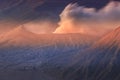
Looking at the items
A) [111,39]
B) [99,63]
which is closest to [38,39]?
[111,39]

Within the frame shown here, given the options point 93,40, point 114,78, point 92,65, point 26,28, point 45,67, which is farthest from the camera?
point 26,28

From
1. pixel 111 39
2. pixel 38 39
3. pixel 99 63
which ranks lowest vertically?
pixel 99 63

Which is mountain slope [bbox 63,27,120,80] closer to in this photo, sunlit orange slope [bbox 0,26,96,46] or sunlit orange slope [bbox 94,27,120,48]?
sunlit orange slope [bbox 94,27,120,48]

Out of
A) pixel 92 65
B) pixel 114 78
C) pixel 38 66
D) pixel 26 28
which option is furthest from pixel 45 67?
pixel 26 28

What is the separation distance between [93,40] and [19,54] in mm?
15056

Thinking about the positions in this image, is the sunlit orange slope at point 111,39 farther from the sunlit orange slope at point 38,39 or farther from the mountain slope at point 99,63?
the sunlit orange slope at point 38,39

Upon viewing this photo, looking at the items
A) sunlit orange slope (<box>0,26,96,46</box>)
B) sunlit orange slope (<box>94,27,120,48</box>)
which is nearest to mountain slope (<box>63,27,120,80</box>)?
sunlit orange slope (<box>94,27,120,48</box>)

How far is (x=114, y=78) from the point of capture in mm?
86938

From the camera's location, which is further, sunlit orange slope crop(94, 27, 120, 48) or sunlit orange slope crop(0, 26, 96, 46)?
sunlit orange slope crop(0, 26, 96, 46)

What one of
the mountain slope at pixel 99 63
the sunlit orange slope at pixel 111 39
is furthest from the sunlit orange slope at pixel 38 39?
the mountain slope at pixel 99 63

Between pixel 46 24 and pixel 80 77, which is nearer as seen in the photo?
pixel 80 77

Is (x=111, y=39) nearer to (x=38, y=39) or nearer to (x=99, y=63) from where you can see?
(x=99, y=63)

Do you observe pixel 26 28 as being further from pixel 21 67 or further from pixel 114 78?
pixel 114 78

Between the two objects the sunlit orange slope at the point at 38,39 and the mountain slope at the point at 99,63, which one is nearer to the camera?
the mountain slope at the point at 99,63
